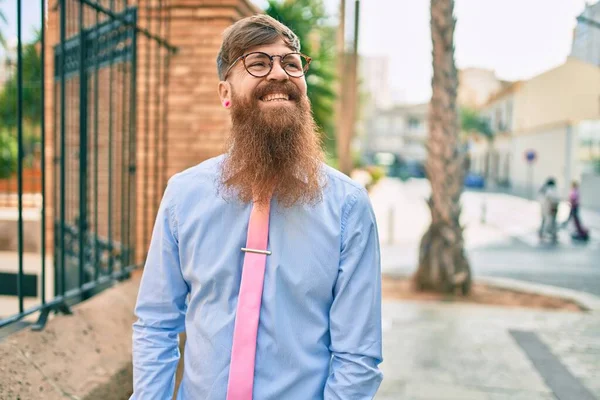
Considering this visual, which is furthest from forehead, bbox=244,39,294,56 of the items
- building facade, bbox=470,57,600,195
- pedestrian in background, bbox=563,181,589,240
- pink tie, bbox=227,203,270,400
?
building facade, bbox=470,57,600,195

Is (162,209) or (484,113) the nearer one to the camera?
(162,209)

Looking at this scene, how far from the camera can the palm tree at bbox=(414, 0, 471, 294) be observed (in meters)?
7.68

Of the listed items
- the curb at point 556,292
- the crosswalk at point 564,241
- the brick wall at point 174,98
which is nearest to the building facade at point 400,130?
the crosswalk at point 564,241

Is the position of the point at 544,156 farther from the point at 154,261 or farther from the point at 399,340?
the point at 154,261

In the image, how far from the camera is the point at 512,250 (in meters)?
13.7

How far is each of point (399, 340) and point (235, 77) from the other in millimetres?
4216

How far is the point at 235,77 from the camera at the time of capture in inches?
71.4

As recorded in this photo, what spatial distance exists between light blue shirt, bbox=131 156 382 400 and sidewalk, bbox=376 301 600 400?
2.52m

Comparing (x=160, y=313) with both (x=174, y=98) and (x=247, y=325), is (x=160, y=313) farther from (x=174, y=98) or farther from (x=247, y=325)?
(x=174, y=98)

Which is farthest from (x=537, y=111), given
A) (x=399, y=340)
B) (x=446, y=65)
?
(x=399, y=340)

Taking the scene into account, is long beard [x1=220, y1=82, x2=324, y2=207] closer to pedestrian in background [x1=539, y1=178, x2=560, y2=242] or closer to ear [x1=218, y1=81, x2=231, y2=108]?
ear [x1=218, y1=81, x2=231, y2=108]

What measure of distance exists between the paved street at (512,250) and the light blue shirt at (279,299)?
681 centimetres

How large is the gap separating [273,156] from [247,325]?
0.52m

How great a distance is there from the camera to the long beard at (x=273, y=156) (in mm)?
1726
